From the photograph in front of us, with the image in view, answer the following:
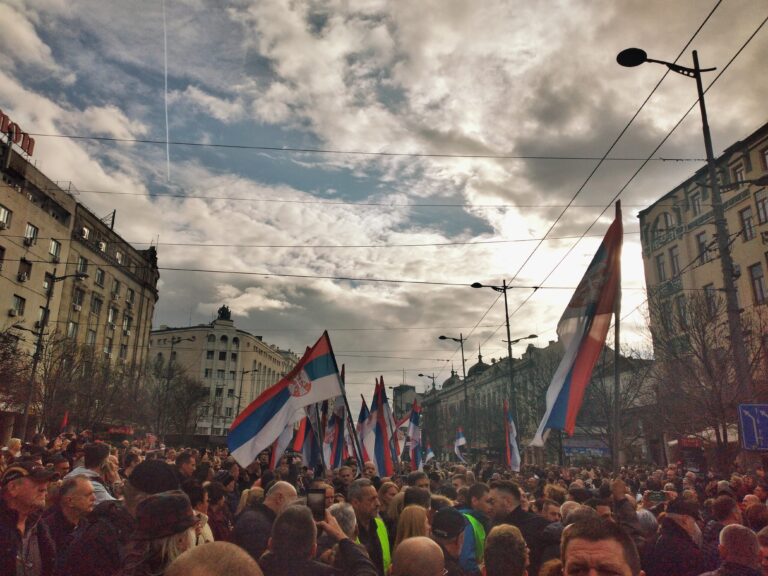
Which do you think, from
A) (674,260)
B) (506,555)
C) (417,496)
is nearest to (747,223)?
(674,260)

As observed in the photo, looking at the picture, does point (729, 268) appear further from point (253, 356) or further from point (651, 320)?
point (253, 356)

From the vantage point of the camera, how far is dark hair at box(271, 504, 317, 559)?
3.78 m

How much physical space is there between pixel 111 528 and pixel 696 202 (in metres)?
42.8

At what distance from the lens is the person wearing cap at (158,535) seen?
3.10 m

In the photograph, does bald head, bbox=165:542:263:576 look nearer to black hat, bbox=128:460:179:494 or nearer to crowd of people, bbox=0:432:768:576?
crowd of people, bbox=0:432:768:576

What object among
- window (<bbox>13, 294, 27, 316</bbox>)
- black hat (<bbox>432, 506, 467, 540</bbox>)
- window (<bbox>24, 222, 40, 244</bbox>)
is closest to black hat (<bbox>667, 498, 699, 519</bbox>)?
black hat (<bbox>432, 506, 467, 540</bbox>)

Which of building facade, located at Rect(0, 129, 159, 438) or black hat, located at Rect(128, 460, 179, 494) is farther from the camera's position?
building facade, located at Rect(0, 129, 159, 438)

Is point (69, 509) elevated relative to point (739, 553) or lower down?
elevated

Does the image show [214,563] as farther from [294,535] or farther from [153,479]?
[153,479]

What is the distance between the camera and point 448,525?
4.63m

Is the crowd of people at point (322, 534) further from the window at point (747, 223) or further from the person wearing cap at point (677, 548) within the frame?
the window at point (747, 223)

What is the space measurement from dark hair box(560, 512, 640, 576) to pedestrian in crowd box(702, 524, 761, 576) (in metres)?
2.13

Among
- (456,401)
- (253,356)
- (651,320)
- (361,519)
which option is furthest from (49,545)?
(253,356)

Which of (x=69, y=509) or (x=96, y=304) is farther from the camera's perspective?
(x=96, y=304)
